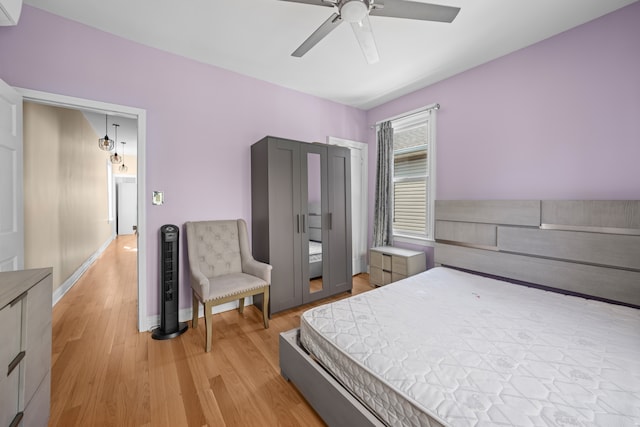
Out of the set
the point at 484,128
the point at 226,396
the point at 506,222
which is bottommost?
the point at 226,396

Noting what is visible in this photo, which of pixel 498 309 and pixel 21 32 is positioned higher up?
pixel 21 32

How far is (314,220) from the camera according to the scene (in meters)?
3.07

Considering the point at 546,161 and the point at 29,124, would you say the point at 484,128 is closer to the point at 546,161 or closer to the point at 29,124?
the point at 546,161

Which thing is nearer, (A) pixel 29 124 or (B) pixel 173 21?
(B) pixel 173 21

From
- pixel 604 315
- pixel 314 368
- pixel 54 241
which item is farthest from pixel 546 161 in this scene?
pixel 54 241

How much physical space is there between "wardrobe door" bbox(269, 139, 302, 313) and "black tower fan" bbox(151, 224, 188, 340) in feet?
2.96

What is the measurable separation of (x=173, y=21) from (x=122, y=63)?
0.68 m

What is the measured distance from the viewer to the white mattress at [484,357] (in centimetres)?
94

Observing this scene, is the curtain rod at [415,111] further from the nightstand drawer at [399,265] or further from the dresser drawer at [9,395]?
the dresser drawer at [9,395]

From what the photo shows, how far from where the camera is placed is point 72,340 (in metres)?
2.25

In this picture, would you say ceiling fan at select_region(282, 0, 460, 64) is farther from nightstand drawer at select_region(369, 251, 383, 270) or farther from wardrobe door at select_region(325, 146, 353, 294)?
nightstand drawer at select_region(369, 251, 383, 270)

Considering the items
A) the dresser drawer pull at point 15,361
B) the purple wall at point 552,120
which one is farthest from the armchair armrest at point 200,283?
the purple wall at point 552,120

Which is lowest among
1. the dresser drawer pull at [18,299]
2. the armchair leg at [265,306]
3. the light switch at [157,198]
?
the armchair leg at [265,306]

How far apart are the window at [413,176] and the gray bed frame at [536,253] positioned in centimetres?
60
